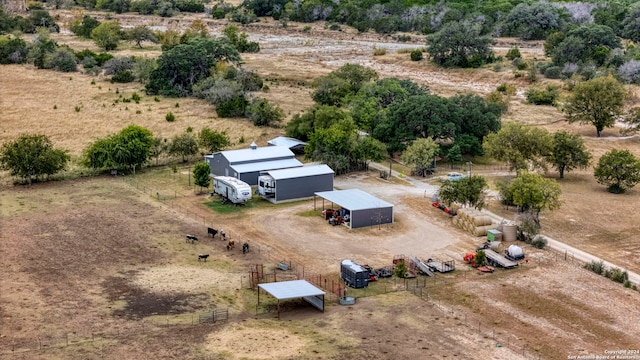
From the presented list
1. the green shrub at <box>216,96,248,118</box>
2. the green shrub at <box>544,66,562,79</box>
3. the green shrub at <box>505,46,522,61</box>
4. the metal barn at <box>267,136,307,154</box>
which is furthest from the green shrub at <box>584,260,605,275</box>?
the green shrub at <box>505,46,522,61</box>

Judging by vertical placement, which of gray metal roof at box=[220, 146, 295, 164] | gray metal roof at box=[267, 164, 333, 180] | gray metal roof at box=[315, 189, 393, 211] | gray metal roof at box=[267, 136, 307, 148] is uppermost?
gray metal roof at box=[220, 146, 295, 164]

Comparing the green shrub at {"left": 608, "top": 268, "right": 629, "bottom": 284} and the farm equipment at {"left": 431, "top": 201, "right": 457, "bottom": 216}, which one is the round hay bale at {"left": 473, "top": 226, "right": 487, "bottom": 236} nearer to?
the farm equipment at {"left": 431, "top": 201, "right": 457, "bottom": 216}

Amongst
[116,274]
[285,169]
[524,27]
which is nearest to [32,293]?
[116,274]

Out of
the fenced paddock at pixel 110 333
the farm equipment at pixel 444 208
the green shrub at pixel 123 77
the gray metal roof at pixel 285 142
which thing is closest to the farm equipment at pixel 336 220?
the farm equipment at pixel 444 208

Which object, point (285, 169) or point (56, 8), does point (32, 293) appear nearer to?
point (285, 169)

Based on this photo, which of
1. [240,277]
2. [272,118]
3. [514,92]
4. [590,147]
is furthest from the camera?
[514,92]
